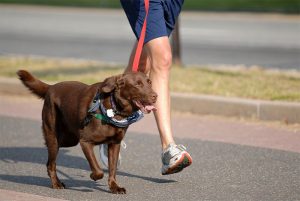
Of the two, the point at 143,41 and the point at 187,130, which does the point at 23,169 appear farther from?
the point at 187,130

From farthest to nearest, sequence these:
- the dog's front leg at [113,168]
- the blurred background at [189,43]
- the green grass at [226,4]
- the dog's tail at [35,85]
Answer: the green grass at [226,4] < the blurred background at [189,43] < the dog's tail at [35,85] < the dog's front leg at [113,168]

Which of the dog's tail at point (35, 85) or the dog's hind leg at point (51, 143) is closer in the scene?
the dog's hind leg at point (51, 143)

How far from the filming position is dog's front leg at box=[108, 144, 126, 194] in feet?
19.2

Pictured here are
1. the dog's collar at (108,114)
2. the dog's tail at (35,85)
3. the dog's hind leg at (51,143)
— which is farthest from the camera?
the dog's tail at (35,85)

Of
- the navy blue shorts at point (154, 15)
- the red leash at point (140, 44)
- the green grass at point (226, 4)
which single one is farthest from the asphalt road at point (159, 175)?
the green grass at point (226, 4)

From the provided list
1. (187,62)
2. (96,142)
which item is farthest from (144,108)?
(187,62)

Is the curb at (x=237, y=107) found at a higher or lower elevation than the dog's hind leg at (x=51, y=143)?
lower

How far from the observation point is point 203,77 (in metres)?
10.5

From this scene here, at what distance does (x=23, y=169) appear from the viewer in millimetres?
6918

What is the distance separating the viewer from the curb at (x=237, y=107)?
840 cm

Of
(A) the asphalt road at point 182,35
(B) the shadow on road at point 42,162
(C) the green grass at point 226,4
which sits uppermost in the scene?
(B) the shadow on road at point 42,162

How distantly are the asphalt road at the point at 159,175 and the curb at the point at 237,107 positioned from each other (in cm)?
100

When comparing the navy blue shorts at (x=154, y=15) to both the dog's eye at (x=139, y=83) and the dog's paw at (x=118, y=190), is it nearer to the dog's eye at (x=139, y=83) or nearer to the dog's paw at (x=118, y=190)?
the dog's eye at (x=139, y=83)

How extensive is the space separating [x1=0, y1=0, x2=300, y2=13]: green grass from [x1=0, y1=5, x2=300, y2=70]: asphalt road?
812mm
